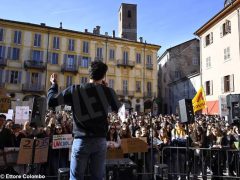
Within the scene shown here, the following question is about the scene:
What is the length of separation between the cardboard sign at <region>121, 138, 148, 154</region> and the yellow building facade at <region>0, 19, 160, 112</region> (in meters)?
32.4

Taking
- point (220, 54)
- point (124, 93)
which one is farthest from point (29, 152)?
point (124, 93)

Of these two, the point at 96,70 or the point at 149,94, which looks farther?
the point at 149,94

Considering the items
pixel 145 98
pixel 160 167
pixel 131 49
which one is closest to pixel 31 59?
pixel 131 49

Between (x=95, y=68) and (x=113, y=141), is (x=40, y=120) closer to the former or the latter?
(x=113, y=141)

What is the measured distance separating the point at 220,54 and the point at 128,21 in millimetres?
34232

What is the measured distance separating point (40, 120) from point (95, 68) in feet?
12.6

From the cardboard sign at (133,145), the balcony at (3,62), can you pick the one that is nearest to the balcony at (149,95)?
the balcony at (3,62)

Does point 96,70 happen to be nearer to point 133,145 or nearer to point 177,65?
point 133,145

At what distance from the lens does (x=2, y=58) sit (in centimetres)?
3638

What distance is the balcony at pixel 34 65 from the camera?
123ft

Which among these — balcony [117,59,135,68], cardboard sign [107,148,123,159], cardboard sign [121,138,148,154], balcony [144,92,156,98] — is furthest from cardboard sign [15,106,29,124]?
balcony [144,92,156,98]

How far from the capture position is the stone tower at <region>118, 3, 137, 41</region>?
5606 cm

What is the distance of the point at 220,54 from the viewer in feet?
Result: 84.3

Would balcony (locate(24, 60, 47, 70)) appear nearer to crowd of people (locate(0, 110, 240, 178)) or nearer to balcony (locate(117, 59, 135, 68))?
balcony (locate(117, 59, 135, 68))
